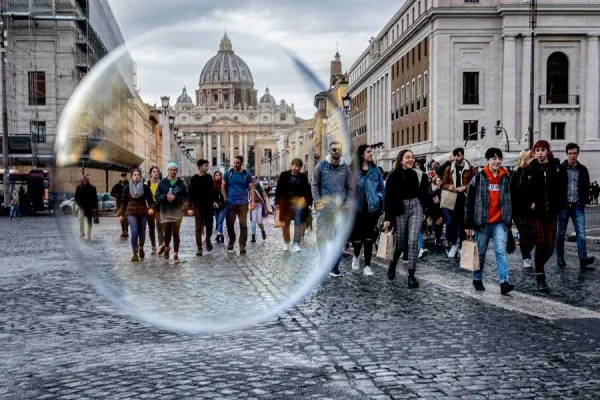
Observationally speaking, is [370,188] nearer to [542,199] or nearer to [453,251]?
[542,199]

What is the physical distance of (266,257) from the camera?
50.8ft

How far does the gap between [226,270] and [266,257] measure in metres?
2.31

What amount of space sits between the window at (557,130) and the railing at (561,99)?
4.14 ft

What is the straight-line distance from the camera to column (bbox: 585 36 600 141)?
53406mm

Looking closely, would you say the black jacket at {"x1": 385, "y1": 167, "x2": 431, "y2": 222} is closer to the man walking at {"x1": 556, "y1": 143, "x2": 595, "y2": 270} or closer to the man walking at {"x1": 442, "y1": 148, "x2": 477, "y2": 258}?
the man walking at {"x1": 556, "y1": 143, "x2": 595, "y2": 270}

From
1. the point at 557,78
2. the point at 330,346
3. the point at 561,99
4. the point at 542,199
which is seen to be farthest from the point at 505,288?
the point at 557,78

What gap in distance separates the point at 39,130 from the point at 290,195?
120ft

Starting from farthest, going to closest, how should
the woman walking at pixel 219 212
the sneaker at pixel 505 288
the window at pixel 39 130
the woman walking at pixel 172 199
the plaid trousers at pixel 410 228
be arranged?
the window at pixel 39 130, the woman walking at pixel 219 212, the woman walking at pixel 172 199, the plaid trousers at pixel 410 228, the sneaker at pixel 505 288

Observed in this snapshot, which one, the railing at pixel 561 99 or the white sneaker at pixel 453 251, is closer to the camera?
the white sneaker at pixel 453 251

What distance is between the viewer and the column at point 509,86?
5259cm

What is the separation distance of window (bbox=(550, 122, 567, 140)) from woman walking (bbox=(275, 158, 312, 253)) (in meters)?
41.1

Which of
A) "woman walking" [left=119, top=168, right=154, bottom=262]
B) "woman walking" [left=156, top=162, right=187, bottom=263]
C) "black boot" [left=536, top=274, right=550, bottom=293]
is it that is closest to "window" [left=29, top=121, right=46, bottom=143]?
"woman walking" [left=119, top=168, right=154, bottom=262]

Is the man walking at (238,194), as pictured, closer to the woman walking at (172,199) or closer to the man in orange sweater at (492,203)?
the woman walking at (172,199)

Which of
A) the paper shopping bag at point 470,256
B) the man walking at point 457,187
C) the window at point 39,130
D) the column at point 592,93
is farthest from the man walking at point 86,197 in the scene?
the column at point 592,93
